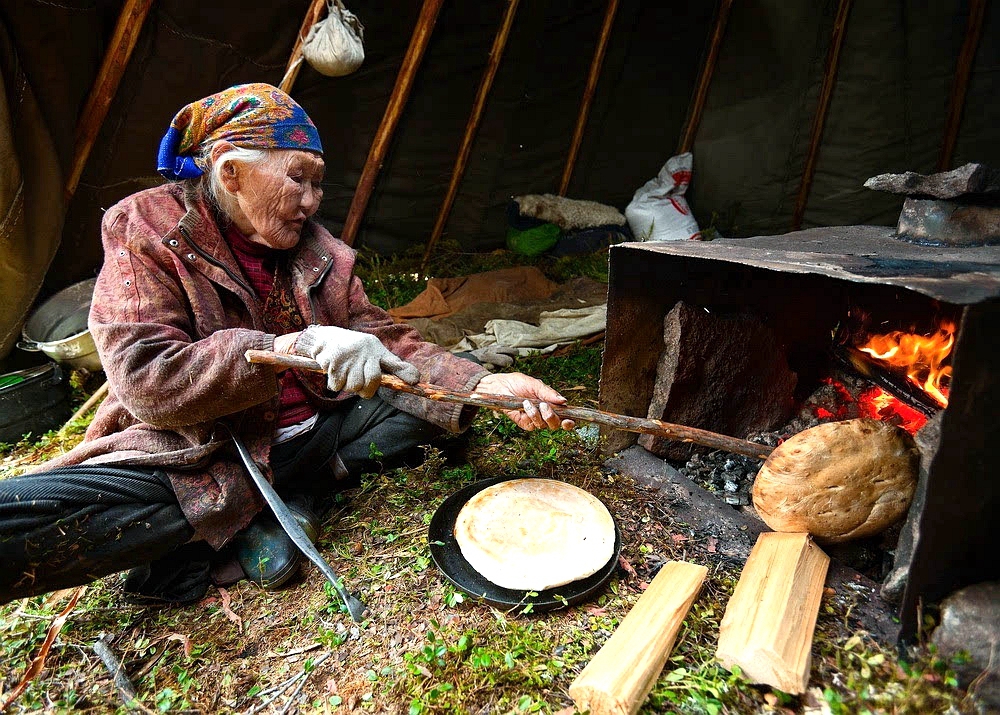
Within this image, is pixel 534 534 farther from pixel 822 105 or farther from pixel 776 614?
pixel 822 105

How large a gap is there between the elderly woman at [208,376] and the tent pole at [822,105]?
452cm

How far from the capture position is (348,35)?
3617mm

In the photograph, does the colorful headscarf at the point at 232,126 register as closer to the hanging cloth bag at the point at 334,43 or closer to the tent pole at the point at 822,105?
the hanging cloth bag at the point at 334,43

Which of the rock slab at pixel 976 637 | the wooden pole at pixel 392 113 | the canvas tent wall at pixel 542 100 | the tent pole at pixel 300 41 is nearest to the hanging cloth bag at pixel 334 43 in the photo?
the tent pole at pixel 300 41

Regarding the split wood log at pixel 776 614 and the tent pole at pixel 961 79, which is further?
the tent pole at pixel 961 79

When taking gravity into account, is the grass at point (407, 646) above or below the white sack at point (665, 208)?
below

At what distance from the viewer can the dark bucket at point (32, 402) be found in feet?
10.9

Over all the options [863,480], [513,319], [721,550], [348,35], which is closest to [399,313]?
[513,319]

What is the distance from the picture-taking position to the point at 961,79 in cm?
457

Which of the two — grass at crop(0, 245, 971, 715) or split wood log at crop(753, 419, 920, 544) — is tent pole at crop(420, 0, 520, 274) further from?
split wood log at crop(753, 419, 920, 544)

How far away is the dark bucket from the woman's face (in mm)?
2191

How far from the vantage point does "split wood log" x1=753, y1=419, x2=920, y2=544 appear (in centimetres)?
174

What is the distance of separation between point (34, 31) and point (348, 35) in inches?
61.3

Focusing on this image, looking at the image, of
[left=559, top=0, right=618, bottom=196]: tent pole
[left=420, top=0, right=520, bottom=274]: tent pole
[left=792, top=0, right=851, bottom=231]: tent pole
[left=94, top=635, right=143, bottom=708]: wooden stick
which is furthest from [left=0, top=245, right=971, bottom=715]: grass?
[left=792, top=0, right=851, bottom=231]: tent pole
